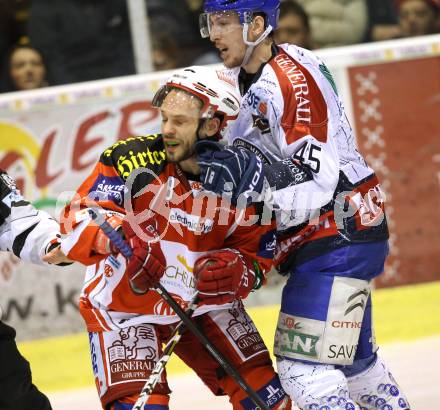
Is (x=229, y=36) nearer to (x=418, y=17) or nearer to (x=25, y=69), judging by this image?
(x=25, y=69)

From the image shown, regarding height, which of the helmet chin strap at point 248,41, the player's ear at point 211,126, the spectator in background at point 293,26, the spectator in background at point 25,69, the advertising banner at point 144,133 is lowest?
the advertising banner at point 144,133

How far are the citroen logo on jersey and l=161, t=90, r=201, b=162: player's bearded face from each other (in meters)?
0.71

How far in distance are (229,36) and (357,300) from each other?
98 centimetres

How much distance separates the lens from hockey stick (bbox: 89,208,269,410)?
3.57 metres

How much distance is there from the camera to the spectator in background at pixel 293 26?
656 cm

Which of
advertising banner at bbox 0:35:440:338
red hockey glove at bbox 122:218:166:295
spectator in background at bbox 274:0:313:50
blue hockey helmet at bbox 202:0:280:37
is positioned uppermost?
blue hockey helmet at bbox 202:0:280:37

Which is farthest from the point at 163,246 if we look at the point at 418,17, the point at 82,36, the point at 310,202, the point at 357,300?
the point at 418,17

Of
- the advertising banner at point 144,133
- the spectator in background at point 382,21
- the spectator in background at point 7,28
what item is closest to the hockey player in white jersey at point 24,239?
the advertising banner at point 144,133


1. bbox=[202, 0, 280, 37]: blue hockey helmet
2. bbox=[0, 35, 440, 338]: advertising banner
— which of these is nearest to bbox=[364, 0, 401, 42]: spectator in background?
bbox=[0, 35, 440, 338]: advertising banner

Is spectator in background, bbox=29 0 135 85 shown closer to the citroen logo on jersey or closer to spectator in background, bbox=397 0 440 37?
spectator in background, bbox=397 0 440 37

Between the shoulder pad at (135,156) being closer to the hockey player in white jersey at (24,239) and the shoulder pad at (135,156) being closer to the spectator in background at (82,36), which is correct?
the hockey player in white jersey at (24,239)

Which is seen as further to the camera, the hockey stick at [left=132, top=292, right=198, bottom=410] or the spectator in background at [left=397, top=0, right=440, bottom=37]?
the spectator in background at [left=397, top=0, right=440, bottom=37]

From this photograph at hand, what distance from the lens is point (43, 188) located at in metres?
6.41

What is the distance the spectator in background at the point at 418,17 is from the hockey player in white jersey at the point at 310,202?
9.44 ft
